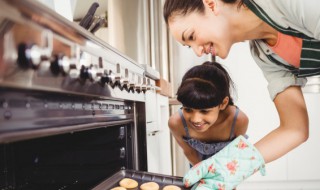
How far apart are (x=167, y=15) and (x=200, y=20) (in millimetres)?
135

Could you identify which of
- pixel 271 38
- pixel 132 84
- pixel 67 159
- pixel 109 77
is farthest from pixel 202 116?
pixel 109 77

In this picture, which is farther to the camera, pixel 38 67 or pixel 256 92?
pixel 256 92

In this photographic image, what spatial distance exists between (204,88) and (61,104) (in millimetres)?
1110

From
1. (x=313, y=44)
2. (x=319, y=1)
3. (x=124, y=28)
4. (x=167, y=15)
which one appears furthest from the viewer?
(x=124, y=28)

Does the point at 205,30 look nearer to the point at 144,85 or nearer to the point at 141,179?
the point at 144,85

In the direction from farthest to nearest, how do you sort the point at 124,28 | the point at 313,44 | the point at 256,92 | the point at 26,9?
the point at 256,92 → the point at 124,28 → the point at 313,44 → the point at 26,9

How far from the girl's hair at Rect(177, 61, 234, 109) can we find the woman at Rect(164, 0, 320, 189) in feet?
1.47

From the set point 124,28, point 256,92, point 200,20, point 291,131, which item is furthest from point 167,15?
point 256,92

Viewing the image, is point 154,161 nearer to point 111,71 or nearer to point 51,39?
point 111,71

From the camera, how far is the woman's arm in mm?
1042

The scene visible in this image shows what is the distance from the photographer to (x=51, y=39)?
Answer: 0.44m

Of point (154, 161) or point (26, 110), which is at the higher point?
point (26, 110)

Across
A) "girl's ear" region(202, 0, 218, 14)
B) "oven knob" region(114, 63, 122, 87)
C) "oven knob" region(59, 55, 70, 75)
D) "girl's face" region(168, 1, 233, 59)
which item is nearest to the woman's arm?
"girl's face" region(168, 1, 233, 59)

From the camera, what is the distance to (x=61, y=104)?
0.52 meters
